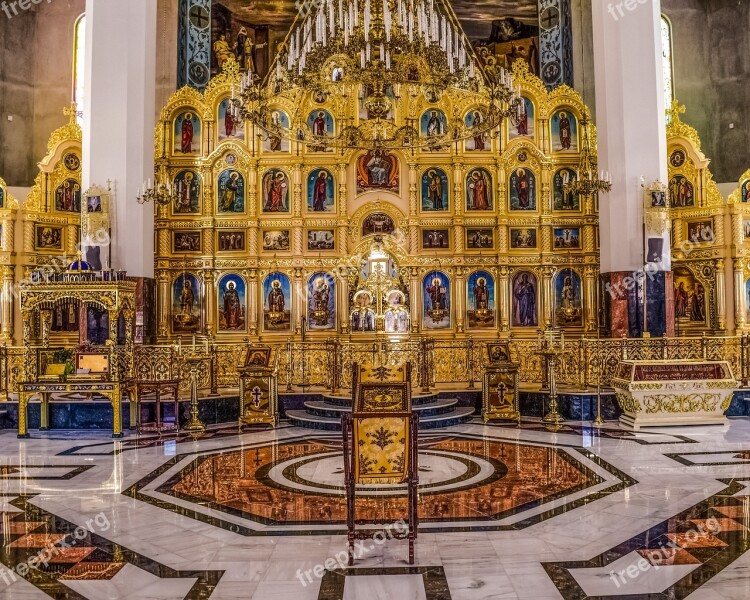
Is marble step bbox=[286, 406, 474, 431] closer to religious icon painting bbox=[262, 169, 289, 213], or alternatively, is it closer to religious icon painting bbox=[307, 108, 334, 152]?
religious icon painting bbox=[262, 169, 289, 213]

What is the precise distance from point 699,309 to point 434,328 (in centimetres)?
613

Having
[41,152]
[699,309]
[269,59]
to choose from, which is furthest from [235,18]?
[699,309]

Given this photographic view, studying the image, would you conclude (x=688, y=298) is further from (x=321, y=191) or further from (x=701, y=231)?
(x=321, y=191)

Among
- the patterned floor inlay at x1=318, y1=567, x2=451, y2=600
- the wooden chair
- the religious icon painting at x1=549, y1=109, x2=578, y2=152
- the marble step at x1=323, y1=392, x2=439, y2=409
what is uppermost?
the religious icon painting at x1=549, y1=109, x2=578, y2=152

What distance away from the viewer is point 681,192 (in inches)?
573

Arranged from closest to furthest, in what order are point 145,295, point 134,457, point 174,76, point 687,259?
point 134,457, point 145,295, point 687,259, point 174,76

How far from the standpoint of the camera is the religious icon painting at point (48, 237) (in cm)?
1444

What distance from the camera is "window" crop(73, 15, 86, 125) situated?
16328 millimetres

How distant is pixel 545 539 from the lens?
4.97 metres

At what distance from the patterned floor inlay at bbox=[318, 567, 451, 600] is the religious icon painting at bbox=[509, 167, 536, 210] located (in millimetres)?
11897

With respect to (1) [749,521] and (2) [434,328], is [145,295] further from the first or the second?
(1) [749,521]

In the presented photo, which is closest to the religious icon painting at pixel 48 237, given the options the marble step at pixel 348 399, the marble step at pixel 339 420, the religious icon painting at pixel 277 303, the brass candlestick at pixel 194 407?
the religious icon painting at pixel 277 303

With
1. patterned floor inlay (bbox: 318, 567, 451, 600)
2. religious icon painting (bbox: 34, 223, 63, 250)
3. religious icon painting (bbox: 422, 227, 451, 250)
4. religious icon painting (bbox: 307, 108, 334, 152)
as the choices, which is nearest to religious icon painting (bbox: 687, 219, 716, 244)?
religious icon painting (bbox: 422, 227, 451, 250)

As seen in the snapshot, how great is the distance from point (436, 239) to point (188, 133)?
6.40m
